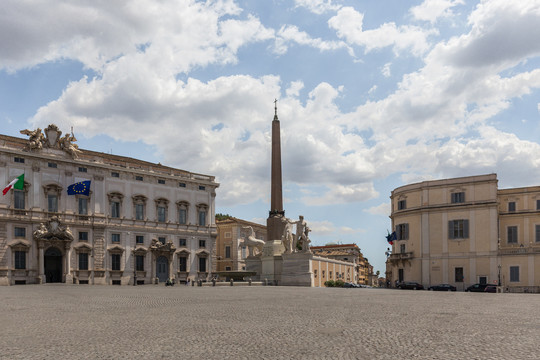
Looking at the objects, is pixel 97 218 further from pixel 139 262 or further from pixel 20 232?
pixel 20 232

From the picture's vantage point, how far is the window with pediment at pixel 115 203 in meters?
51.8

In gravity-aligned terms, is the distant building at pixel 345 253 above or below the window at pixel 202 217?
below

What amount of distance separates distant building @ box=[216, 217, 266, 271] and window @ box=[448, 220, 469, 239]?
2714 centimetres

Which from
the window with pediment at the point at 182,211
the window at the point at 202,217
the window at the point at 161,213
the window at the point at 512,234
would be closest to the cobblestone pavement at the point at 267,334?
the window at the point at 512,234

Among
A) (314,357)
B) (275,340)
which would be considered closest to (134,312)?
(275,340)

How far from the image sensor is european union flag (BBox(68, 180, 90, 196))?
48.2 metres

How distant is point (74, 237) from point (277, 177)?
19.6 metres

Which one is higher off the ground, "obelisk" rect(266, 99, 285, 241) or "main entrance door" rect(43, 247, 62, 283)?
"obelisk" rect(266, 99, 285, 241)

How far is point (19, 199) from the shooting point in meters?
45.6

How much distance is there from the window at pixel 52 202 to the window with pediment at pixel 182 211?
13104mm

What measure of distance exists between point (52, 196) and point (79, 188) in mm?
2404

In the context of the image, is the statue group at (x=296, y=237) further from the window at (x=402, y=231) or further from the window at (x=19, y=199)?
the window at (x=19, y=199)

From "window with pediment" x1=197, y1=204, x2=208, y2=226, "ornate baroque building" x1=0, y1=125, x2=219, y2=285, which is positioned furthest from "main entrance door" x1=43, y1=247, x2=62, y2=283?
"window with pediment" x1=197, y1=204, x2=208, y2=226

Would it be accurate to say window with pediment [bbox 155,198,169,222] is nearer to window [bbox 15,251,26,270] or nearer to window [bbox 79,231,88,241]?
window [bbox 79,231,88,241]
